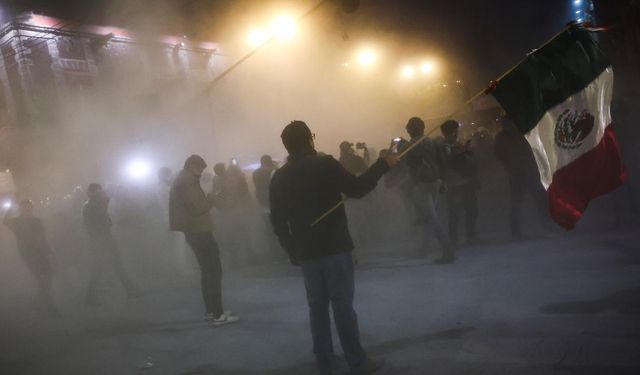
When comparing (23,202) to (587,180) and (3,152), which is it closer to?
(587,180)

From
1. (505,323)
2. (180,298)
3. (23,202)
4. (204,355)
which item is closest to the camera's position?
(505,323)

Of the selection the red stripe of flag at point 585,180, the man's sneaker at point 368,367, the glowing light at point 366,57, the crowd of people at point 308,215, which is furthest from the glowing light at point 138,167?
the red stripe of flag at point 585,180

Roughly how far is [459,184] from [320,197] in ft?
13.4

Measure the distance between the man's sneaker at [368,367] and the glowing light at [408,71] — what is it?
2782 cm

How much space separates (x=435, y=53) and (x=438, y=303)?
2752 cm

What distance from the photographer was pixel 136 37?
81.7 feet

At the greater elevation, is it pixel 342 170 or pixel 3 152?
pixel 3 152

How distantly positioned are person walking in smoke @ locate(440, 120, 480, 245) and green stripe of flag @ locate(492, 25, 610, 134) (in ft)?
9.69

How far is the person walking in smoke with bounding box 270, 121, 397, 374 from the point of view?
319 cm

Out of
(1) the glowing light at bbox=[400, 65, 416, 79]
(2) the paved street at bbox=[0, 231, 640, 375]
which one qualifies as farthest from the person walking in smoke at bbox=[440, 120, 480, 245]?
(1) the glowing light at bbox=[400, 65, 416, 79]

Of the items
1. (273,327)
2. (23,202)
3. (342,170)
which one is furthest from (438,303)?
(23,202)

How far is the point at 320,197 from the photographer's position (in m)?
3.23

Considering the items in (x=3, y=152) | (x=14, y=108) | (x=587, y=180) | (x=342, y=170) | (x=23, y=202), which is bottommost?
(x=587, y=180)

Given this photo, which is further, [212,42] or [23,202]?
[212,42]
